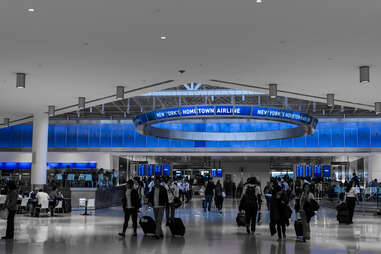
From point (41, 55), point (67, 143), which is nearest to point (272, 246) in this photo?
point (41, 55)

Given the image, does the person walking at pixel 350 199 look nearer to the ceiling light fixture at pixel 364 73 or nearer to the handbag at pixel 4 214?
the ceiling light fixture at pixel 364 73

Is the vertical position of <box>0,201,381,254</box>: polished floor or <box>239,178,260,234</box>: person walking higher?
<box>239,178,260,234</box>: person walking

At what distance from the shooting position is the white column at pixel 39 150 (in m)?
27.6

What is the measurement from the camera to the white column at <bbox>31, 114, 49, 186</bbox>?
27609mm

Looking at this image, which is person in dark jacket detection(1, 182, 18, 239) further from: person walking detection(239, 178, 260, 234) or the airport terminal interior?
person walking detection(239, 178, 260, 234)

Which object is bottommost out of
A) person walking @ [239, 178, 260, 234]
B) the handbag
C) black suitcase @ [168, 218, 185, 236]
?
black suitcase @ [168, 218, 185, 236]

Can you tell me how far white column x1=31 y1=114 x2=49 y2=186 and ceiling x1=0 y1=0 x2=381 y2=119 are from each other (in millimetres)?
7858

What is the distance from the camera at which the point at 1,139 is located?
45406 millimetres

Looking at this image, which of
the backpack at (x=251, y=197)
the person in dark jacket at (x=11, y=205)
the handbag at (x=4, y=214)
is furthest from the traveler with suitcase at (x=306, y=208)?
the handbag at (x=4, y=214)

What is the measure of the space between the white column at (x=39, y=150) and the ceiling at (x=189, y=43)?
7858 mm

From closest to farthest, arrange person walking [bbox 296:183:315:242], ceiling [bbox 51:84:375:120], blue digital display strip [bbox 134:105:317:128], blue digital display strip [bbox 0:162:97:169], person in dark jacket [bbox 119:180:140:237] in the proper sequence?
Result: person walking [bbox 296:183:315:242] < person in dark jacket [bbox 119:180:140:237] < blue digital display strip [bbox 134:105:317:128] < ceiling [bbox 51:84:375:120] < blue digital display strip [bbox 0:162:97:169]

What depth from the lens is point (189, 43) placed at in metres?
13.5

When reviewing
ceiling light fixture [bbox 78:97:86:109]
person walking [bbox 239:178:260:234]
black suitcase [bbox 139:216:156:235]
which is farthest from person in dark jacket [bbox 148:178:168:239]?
ceiling light fixture [bbox 78:97:86:109]

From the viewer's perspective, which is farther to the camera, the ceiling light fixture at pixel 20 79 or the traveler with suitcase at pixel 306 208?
the ceiling light fixture at pixel 20 79
